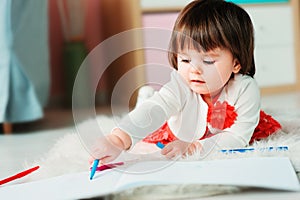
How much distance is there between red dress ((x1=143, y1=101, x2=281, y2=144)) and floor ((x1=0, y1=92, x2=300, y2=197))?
0.97ft

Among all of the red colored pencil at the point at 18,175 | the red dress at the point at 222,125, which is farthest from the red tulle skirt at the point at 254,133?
the red colored pencil at the point at 18,175

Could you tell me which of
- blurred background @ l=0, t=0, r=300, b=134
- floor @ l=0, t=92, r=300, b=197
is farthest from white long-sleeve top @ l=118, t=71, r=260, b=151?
blurred background @ l=0, t=0, r=300, b=134

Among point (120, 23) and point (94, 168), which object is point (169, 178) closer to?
point (94, 168)

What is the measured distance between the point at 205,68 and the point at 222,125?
0.40 ft

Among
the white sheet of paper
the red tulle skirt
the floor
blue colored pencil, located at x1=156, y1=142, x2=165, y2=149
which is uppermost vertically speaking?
the white sheet of paper

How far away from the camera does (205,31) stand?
901 millimetres

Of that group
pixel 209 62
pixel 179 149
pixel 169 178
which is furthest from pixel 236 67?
pixel 169 178

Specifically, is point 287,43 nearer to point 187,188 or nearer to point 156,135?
point 156,135

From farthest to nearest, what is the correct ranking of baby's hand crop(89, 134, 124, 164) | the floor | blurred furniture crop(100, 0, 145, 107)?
blurred furniture crop(100, 0, 145, 107) → the floor → baby's hand crop(89, 134, 124, 164)

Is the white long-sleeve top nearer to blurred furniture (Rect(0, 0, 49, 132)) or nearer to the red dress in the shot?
the red dress

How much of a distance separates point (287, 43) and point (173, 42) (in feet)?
4.55

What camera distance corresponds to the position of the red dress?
0.94 meters

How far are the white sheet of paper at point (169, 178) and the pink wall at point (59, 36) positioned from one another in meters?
1.58

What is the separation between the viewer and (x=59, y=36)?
2.36 m
